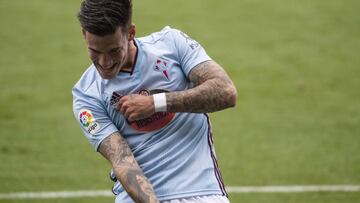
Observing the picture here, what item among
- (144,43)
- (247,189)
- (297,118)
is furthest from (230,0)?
(144,43)

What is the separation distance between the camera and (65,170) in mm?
11625

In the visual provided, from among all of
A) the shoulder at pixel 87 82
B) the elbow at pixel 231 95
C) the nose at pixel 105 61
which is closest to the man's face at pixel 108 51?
the nose at pixel 105 61

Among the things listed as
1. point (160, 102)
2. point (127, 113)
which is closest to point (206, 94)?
point (160, 102)

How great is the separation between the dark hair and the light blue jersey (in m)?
0.44

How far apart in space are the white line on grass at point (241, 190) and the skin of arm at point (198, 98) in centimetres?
520

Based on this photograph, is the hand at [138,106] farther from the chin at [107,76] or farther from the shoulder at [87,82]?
the shoulder at [87,82]

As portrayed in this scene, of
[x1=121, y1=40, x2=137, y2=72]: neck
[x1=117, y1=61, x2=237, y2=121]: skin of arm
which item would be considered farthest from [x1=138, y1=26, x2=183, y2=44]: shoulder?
[x1=117, y1=61, x2=237, y2=121]: skin of arm

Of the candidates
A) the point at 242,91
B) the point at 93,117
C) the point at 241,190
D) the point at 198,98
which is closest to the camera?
the point at 198,98

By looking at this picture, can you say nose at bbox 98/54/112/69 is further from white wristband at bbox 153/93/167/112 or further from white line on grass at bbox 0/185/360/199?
white line on grass at bbox 0/185/360/199

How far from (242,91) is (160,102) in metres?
9.30

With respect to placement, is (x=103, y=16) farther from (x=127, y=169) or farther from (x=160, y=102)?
(x=127, y=169)

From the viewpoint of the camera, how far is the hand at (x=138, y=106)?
18.3 ft

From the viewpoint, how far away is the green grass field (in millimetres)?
11523

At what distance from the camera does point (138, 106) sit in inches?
220
